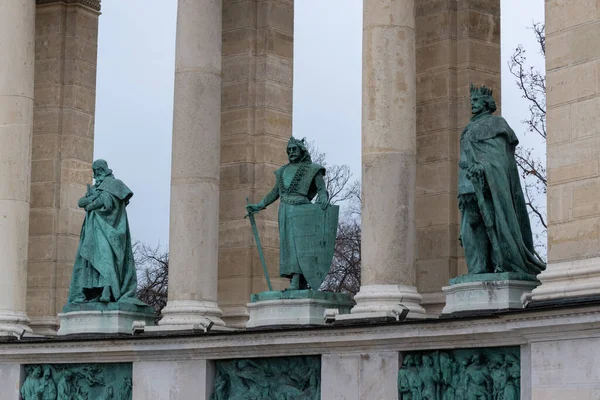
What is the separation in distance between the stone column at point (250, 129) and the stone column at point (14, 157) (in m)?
5.74

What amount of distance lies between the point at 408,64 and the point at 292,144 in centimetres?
442

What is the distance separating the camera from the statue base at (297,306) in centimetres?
3759

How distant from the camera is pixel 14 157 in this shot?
44.0m

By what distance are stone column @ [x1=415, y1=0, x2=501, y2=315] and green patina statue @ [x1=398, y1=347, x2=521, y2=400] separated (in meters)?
5.92

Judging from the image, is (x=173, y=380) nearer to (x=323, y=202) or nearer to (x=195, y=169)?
(x=195, y=169)

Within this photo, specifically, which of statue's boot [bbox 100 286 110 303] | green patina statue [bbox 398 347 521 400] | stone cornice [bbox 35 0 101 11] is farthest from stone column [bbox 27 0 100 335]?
green patina statue [bbox 398 347 521 400]

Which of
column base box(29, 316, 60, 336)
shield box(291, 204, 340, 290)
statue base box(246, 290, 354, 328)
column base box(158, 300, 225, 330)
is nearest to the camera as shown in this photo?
statue base box(246, 290, 354, 328)

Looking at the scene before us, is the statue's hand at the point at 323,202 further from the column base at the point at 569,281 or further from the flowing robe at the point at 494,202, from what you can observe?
the column base at the point at 569,281

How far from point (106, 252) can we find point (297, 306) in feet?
23.4

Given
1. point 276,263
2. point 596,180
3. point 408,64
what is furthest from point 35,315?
point 596,180

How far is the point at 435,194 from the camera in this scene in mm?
40750

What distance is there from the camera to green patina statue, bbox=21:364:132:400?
41312mm

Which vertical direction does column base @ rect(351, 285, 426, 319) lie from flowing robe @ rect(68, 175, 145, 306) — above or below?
below

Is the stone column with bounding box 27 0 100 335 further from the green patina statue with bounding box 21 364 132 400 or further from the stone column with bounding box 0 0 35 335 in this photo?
the green patina statue with bounding box 21 364 132 400
